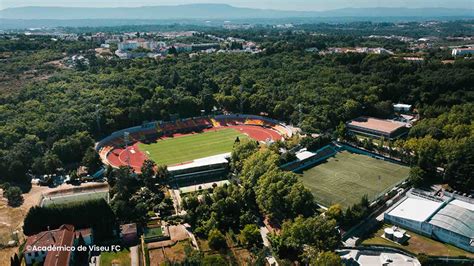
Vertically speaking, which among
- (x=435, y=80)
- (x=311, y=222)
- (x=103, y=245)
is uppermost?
(x=435, y=80)

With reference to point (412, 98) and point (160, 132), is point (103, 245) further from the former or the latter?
point (412, 98)

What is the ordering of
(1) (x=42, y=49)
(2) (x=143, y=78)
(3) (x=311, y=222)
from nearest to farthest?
(3) (x=311, y=222)
(2) (x=143, y=78)
(1) (x=42, y=49)

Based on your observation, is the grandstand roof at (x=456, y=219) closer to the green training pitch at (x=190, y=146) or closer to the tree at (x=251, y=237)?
the tree at (x=251, y=237)

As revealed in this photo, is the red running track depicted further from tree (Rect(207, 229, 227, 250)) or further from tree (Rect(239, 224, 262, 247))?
tree (Rect(239, 224, 262, 247))

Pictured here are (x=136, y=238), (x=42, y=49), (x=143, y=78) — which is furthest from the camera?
(x=42, y=49)

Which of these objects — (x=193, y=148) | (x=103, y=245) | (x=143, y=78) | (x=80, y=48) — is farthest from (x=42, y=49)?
(x=103, y=245)

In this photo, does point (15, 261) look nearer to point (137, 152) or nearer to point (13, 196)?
point (13, 196)

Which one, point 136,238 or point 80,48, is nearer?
point 136,238

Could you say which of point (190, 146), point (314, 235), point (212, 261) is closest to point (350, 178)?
point (314, 235)
